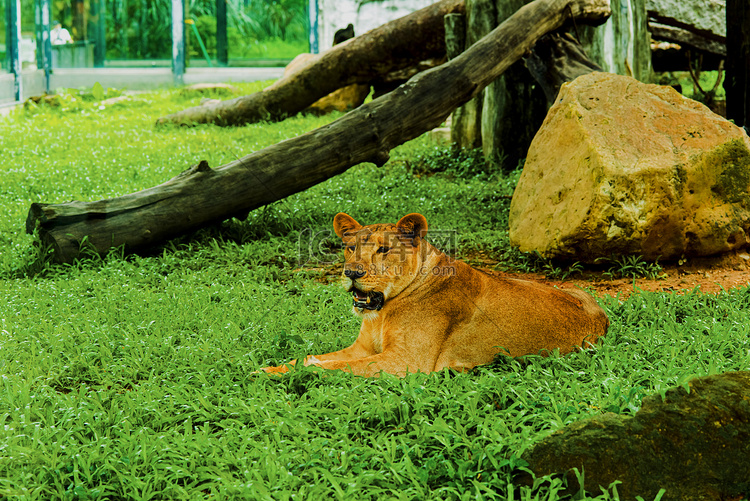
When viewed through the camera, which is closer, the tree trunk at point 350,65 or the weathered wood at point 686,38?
the tree trunk at point 350,65

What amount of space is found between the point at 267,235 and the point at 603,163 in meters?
3.66

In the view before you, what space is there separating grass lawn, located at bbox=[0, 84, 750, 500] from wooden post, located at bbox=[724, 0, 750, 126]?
3.71m

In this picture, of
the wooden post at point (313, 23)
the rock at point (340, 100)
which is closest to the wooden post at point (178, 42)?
the wooden post at point (313, 23)

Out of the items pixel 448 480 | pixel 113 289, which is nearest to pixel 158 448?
pixel 448 480

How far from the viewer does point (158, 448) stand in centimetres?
325

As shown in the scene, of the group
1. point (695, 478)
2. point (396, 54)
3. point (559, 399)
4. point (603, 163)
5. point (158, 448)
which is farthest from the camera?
point (396, 54)

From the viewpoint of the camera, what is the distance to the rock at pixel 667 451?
2.83 metres

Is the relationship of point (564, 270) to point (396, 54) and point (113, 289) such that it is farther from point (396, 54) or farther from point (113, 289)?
point (396, 54)

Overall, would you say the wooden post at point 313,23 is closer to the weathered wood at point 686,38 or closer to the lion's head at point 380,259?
the weathered wood at point 686,38

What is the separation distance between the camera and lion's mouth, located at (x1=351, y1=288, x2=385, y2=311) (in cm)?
400

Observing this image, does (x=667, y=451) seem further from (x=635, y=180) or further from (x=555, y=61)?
(x=555, y=61)

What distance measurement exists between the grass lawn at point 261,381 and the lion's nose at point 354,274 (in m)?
0.59

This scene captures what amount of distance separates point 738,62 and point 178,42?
47.3 ft

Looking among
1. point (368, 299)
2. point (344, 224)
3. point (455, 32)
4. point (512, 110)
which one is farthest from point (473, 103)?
point (368, 299)
